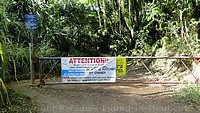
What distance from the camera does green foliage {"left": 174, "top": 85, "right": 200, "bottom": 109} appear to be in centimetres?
760

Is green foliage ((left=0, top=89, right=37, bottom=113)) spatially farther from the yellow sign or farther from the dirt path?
the yellow sign

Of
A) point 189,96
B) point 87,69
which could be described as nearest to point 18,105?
point 87,69

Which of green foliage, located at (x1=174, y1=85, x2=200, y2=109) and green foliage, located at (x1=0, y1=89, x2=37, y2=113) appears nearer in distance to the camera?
green foliage, located at (x1=0, y1=89, x2=37, y2=113)

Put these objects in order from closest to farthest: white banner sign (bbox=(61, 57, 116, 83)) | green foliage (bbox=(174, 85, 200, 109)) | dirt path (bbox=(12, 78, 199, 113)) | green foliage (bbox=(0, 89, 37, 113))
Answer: green foliage (bbox=(0, 89, 37, 113)) < dirt path (bbox=(12, 78, 199, 113)) < green foliage (bbox=(174, 85, 200, 109)) < white banner sign (bbox=(61, 57, 116, 83))

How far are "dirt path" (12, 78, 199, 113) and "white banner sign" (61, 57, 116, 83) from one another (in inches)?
11.9

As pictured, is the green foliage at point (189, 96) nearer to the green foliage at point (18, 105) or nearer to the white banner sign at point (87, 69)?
the white banner sign at point (87, 69)

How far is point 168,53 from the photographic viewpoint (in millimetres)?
12656

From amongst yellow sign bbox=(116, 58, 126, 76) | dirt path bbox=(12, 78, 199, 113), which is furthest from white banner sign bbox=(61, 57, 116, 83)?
dirt path bbox=(12, 78, 199, 113)

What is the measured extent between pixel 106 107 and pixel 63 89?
74.0 inches

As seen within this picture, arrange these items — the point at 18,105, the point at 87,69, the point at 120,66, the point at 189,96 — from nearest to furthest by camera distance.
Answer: the point at 18,105 → the point at 189,96 → the point at 87,69 → the point at 120,66

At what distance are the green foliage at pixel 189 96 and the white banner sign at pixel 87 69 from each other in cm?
181

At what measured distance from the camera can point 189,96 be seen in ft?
26.0

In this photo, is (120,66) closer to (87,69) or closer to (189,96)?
(87,69)

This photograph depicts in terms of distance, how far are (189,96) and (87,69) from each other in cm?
270
